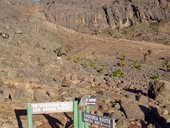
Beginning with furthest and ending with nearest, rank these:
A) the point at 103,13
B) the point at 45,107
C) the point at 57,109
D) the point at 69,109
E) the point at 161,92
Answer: the point at 103,13, the point at 161,92, the point at 69,109, the point at 57,109, the point at 45,107

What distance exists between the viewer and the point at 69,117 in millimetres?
17031

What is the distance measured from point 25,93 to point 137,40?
5361cm

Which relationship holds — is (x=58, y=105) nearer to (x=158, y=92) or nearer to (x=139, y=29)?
(x=158, y=92)

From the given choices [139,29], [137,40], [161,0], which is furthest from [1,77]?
[161,0]

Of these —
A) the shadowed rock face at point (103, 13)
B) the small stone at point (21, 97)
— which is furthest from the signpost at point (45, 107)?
the shadowed rock face at point (103, 13)

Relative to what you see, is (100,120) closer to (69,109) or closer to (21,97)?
(69,109)

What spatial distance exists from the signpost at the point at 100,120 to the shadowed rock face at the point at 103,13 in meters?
59.7

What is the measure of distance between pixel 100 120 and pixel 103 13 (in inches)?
2626

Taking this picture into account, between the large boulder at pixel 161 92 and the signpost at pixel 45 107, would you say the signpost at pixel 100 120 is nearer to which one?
the signpost at pixel 45 107

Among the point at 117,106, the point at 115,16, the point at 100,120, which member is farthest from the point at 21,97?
the point at 115,16

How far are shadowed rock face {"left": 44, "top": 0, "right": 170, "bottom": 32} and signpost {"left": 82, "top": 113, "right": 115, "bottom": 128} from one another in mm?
59707

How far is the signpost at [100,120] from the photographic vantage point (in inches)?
466

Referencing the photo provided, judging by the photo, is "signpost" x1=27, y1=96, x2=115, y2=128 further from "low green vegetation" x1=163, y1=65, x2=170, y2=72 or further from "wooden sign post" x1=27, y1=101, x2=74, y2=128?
"low green vegetation" x1=163, y1=65, x2=170, y2=72

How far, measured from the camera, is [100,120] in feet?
40.0
